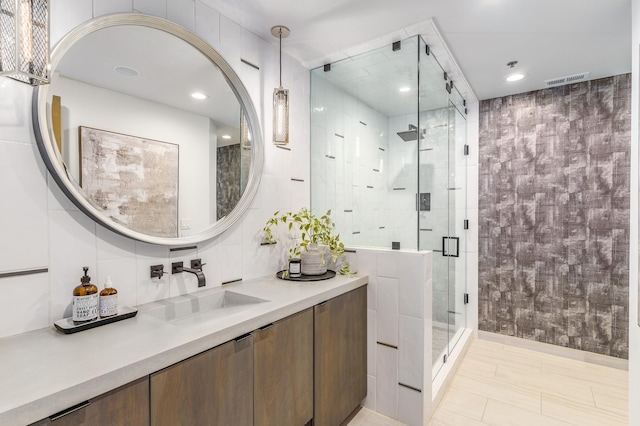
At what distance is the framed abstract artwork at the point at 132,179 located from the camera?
1.28 meters

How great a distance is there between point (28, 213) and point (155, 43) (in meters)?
0.92

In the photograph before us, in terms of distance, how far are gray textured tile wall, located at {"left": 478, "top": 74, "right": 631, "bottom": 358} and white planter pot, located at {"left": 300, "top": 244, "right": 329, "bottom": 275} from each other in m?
2.01

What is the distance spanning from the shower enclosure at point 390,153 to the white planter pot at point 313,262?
0.29 metres

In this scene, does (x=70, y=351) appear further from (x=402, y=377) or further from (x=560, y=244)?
(x=560, y=244)

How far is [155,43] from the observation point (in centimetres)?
150

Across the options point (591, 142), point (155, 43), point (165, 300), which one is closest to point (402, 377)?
point (165, 300)

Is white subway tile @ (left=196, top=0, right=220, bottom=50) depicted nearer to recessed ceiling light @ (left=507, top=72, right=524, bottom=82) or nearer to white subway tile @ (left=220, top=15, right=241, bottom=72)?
white subway tile @ (left=220, top=15, right=241, bottom=72)

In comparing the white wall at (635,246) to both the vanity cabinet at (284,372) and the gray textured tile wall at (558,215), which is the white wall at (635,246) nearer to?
the gray textured tile wall at (558,215)

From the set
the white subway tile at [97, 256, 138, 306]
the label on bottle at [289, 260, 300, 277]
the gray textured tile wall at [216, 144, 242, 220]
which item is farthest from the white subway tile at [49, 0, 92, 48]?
the label on bottle at [289, 260, 300, 277]

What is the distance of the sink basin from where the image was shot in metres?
1.45

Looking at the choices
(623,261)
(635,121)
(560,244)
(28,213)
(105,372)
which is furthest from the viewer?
(560,244)

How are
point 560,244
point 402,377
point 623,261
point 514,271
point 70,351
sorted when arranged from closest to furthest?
point 70,351
point 402,377
point 623,261
point 560,244
point 514,271

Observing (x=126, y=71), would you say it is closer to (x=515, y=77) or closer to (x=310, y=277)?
(x=310, y=277)

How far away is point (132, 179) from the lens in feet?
4.65
